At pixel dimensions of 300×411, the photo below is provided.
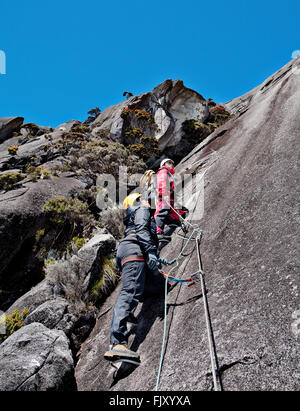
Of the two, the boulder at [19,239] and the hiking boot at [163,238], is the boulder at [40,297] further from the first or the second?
the hiking boot at [163,238]

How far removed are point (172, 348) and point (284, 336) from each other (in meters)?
1.31

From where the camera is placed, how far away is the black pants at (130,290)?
117 inches

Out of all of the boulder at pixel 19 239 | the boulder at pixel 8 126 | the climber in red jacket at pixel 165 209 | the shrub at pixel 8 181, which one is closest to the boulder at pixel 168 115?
the shrub at pixel 8 181

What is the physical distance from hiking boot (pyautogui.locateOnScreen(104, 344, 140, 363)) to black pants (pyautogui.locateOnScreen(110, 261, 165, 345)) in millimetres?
74

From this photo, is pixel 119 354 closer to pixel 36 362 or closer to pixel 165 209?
pixel 36 362

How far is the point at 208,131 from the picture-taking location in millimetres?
20125

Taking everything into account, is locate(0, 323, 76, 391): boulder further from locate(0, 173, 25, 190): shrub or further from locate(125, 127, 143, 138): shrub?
locate(125, 127, 143, 138): shrub

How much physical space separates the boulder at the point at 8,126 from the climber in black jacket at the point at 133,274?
3669cm

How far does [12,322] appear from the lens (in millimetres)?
5355

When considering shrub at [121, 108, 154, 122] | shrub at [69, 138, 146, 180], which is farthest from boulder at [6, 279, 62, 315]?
shrub at [121, 108, 154, 122]

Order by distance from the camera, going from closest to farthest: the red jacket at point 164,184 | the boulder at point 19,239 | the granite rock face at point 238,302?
the granite rock face at point 238,302, the red jacket at point 164,184, the boulder at point 19,239

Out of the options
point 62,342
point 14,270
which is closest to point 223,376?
point 62,342

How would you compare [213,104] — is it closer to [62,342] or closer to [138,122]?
[138,122]

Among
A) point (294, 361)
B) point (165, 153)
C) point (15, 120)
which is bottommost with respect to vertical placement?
point (294, 361)
